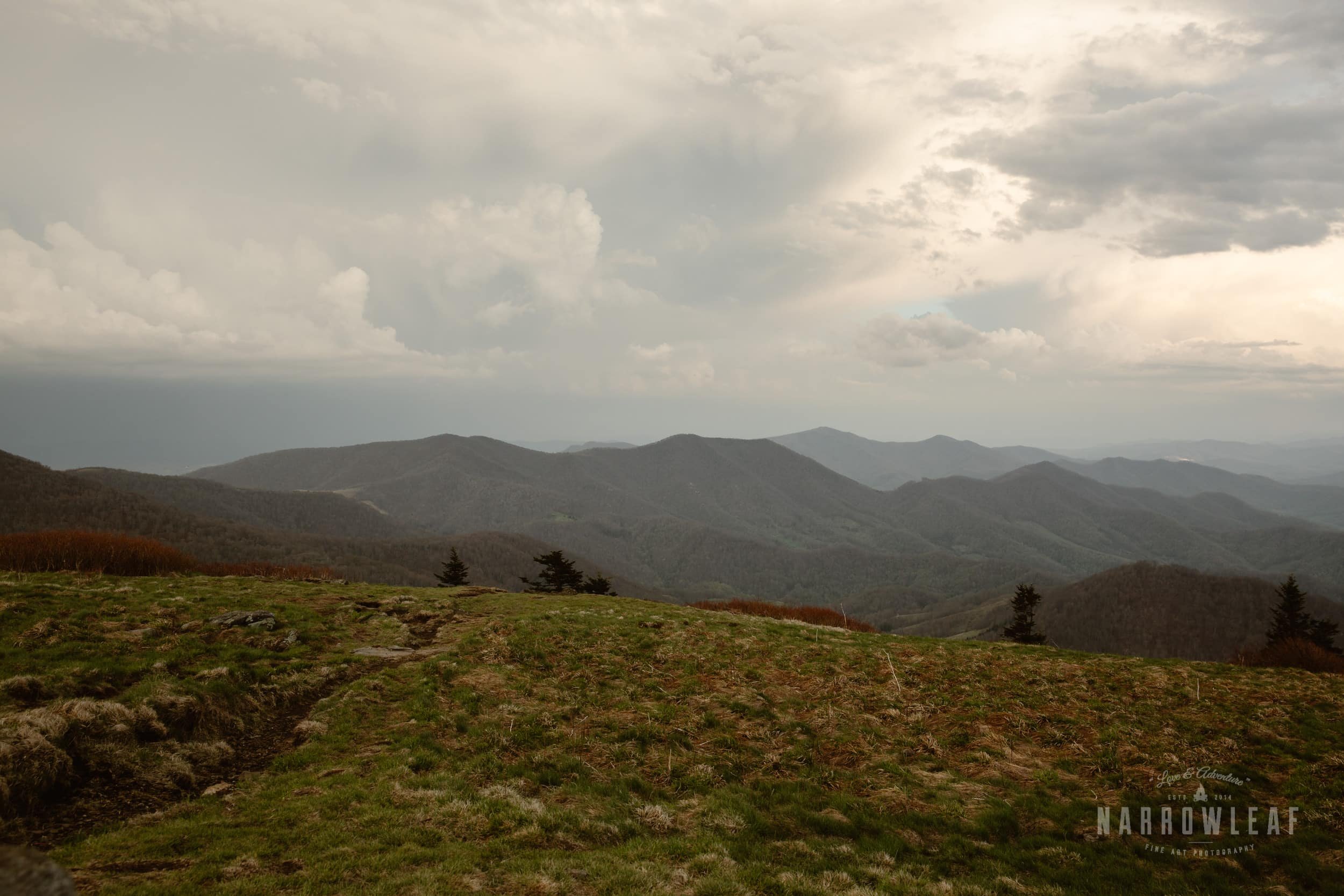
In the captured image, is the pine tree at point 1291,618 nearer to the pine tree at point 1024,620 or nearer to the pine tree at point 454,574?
the pine tree at point 1024,620

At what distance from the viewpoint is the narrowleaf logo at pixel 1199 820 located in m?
13.9

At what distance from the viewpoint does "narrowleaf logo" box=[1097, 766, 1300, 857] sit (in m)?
13.9

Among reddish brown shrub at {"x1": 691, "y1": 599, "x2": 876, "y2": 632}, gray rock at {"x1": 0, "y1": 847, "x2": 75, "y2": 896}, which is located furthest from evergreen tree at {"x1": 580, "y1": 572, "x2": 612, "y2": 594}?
gray rock at {"x1": 0, "y1": 847, "x2": 75, "y2": 896}

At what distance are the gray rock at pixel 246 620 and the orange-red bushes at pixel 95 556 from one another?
47.7ft

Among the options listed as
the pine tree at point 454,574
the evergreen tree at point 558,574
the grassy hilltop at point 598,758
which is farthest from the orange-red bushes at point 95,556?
the pine tree at point 454,574

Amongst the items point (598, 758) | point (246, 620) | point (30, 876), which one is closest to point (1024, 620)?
point (598, 758)

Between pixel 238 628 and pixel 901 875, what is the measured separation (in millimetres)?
25370

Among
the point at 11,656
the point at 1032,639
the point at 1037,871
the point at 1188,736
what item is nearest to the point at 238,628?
the point at 11,656

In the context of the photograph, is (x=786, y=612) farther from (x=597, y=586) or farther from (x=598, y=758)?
(x=598, y=758)

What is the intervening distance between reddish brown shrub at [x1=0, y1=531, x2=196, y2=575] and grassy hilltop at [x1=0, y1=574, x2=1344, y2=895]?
405 inches

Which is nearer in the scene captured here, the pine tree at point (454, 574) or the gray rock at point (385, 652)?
the gray rock at point (385, 652)

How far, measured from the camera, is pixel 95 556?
36.6 m

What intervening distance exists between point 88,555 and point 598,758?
40.1 meters

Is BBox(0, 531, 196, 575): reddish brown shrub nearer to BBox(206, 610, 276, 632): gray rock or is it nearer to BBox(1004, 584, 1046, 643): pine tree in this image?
BBox(206, 610, 276, 632): gray rock
